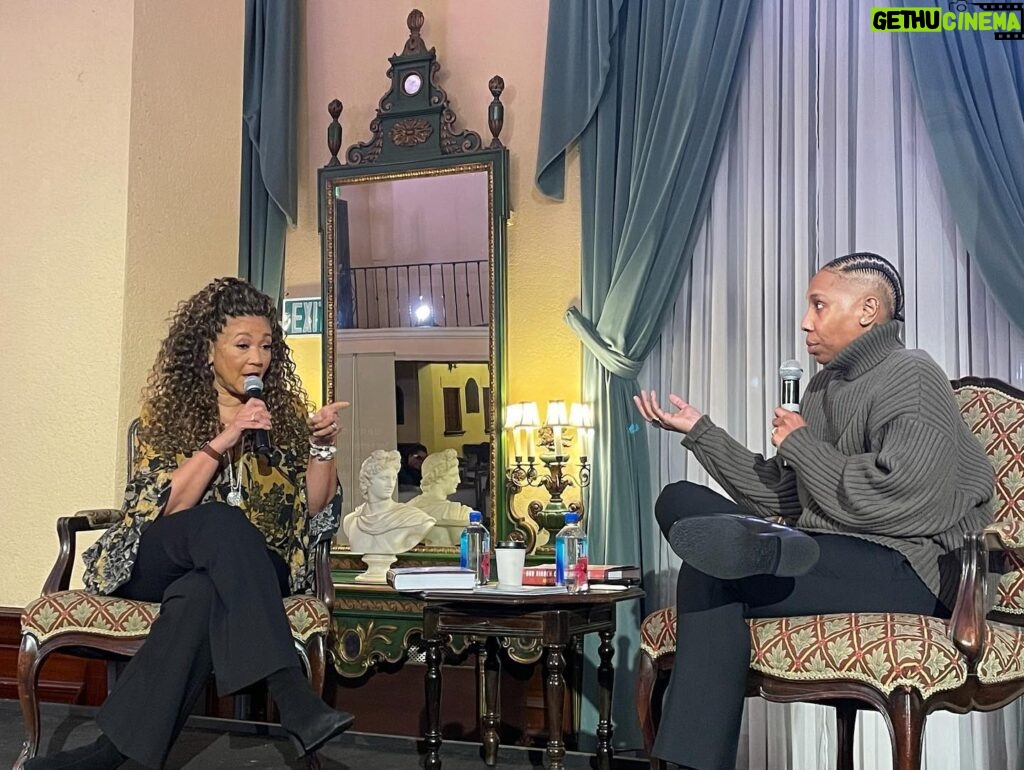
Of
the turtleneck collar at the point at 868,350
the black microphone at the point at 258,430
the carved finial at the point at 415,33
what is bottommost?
the black microphone at the point at 258,430

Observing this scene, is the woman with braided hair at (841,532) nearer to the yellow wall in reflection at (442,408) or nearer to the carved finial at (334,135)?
the yellow wall in reflection at (442,408)

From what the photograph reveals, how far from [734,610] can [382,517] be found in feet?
6.61

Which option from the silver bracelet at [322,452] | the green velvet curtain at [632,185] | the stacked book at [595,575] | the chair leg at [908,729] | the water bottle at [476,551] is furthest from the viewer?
the green velvet curtain at [632,185]

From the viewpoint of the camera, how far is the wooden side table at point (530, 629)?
9.57ft

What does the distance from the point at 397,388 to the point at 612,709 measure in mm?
1387

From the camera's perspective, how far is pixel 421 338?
13.7ft

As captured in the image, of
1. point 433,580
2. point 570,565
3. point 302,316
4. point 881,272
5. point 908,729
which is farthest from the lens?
point 302,316

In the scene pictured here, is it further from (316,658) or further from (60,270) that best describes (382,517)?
(60,270)

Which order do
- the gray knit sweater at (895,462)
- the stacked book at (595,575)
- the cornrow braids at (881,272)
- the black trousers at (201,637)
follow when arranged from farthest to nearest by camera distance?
the stacked book at (595,575), the cornrow braids at (881,272), the black trousers at (201,637), the gray knit sweater at (895,462)

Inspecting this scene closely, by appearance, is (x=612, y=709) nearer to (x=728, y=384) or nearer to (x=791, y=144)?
(x=728, y=384)

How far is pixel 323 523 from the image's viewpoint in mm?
3096

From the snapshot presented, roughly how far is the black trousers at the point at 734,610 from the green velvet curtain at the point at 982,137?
1.32 m

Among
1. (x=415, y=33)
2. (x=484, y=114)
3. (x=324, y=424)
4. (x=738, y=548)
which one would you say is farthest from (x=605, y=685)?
(x=415, y=33)

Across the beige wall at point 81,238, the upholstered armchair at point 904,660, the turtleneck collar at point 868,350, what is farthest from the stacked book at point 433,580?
the beige wall at point 81,238
